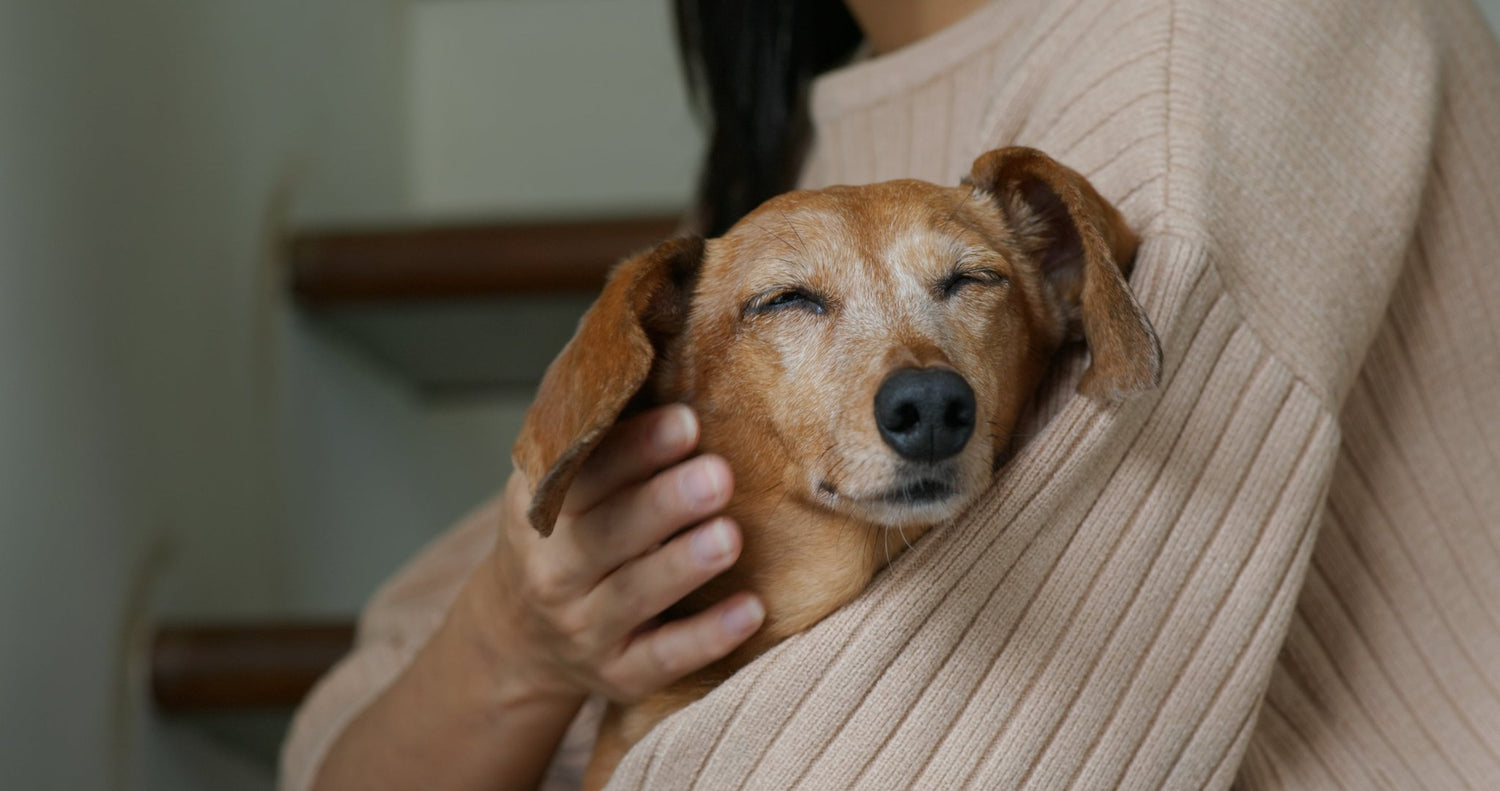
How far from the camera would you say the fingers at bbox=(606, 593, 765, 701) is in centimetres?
89

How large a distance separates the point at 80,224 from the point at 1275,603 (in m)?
1.27

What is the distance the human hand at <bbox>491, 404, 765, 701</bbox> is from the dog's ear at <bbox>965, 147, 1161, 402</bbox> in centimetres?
25

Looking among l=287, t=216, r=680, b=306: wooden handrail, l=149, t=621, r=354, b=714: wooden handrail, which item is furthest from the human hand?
l=287, t=216, r=680, b=306: wooden handrail

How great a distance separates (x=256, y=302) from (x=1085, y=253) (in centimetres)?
145

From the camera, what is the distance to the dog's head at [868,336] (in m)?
0.80

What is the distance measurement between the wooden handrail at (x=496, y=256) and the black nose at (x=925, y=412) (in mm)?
1123

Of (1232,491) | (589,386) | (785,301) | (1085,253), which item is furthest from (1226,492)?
(589,386)

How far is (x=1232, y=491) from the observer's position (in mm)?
889

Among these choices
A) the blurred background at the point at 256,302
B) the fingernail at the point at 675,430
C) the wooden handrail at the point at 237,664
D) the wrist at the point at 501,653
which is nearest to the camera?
the fingernail at the point at 675,430

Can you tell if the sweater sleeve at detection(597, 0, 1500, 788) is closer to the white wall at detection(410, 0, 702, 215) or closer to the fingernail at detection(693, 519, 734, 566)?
the fingernail at detection(693, 519, 734, 566)

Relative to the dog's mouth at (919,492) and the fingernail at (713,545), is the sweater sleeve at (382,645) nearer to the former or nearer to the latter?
the fingernail at (713,545)

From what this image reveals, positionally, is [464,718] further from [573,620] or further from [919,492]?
[919,492]

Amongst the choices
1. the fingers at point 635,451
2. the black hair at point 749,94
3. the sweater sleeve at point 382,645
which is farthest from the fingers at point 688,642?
the black hair at point 749,94

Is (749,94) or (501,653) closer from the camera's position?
(501,653)
